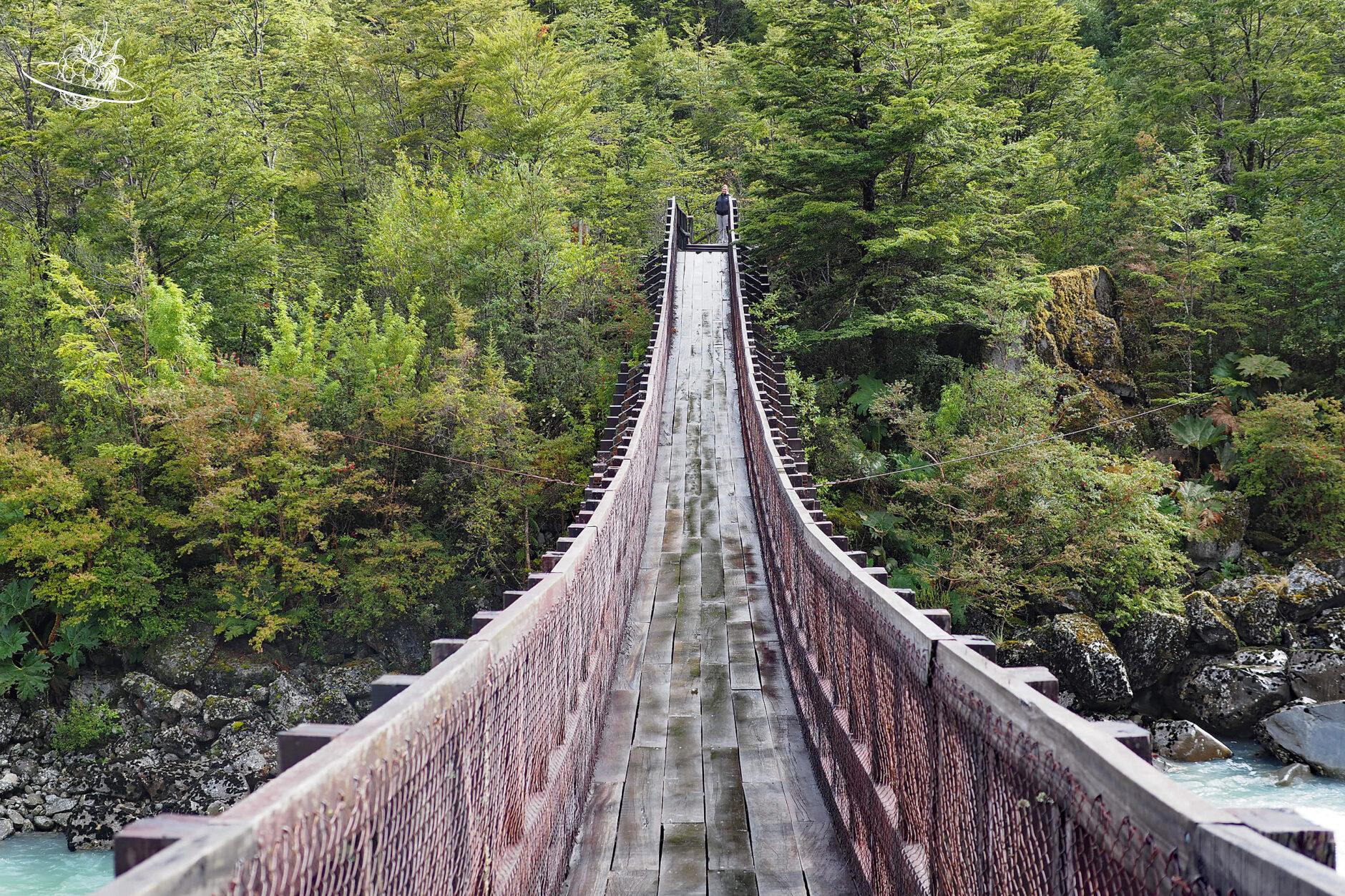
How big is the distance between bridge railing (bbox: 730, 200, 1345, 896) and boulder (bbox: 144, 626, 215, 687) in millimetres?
15393

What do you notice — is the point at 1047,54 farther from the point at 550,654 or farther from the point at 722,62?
the point at 550,654

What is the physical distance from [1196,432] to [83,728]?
22.0 meters

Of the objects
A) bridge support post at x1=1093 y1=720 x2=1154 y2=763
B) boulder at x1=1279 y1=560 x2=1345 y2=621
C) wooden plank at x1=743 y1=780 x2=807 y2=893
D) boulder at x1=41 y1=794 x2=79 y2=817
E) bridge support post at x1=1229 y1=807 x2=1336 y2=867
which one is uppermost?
bridge support post at x1=1229 y1=807 x2=1336 y2=867

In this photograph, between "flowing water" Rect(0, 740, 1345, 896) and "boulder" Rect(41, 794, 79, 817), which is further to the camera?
"boulder" Rect(41, 794, 79, 817)

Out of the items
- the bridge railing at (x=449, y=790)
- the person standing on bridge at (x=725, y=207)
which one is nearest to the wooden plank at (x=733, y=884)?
the bridge railing at (x=449, y=790)

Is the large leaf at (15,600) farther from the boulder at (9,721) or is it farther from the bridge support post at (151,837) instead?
the bridge support post at (151,837)

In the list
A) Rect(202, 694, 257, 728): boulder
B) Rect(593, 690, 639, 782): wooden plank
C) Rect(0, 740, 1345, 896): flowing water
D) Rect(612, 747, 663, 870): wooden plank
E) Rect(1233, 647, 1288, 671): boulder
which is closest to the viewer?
Rect(612, 747, 663, 870): wooden plank

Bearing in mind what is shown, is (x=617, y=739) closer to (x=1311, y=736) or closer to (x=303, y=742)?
(x=303, y=742)

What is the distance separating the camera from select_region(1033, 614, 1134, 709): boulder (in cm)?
1441

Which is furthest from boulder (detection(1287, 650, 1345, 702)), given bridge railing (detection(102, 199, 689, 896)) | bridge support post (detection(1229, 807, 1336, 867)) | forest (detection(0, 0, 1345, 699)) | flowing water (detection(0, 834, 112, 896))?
flowing water (detection(0, 834, 112, 896))

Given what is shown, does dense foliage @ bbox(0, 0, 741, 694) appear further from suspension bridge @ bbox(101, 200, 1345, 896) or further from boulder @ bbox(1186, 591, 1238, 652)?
boulder @ bbox(1186, 591, 1238, 652)

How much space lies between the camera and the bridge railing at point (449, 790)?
1.28 metres

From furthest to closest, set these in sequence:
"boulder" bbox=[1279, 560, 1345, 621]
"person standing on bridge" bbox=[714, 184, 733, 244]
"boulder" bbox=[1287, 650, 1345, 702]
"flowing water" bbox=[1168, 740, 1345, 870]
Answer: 1. "person standing on bridge" bbox=[714, 184, 733, 244]
2. "boulder" bbox=[1279, 560, 1345, 621]
3. "boulder" bbox=[1287, 650, 1345, 702]
4. "flowing water" bbox=[1168, 740, 1345, 870]

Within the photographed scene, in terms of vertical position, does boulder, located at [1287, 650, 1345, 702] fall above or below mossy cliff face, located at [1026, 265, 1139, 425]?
below
